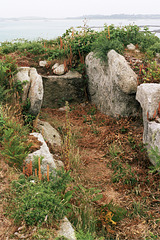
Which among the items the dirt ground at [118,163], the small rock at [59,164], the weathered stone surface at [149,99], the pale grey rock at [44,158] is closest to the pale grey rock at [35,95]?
the dirt ground at [118,163]

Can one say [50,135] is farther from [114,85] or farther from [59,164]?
[114,85]

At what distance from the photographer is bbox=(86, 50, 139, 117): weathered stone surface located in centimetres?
779

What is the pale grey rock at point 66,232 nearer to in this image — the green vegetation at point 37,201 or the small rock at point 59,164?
the green vegetation at point 37,201

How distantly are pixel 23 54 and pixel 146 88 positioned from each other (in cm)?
641

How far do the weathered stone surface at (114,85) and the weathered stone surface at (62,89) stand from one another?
2.27 feet

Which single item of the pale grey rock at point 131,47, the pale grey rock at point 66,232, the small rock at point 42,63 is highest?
the pale grey rock at point 131,47

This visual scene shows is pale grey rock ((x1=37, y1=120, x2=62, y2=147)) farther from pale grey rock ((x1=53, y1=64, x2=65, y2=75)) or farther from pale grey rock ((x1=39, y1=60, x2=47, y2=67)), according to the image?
pale grey rock ((x1=39, y1=60, x2=47, y2=67))

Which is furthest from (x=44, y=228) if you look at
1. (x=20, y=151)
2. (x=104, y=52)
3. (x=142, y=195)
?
(x=104, y=52)

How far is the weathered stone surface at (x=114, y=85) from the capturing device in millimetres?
7793

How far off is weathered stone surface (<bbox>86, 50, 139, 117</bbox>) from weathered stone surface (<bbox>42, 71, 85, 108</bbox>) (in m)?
0.69

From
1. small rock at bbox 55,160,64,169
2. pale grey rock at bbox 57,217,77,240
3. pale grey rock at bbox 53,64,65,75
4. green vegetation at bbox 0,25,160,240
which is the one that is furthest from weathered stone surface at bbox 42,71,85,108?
pale grey rock at bbox 57,217,77,240

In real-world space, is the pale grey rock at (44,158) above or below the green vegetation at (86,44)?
below

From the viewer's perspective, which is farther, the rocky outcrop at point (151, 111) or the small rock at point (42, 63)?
the small rock at point (42, 63)

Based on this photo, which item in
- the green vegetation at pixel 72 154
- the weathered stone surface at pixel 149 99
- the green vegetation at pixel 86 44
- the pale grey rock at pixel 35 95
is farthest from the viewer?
the green vegetation at pixel 86 44
